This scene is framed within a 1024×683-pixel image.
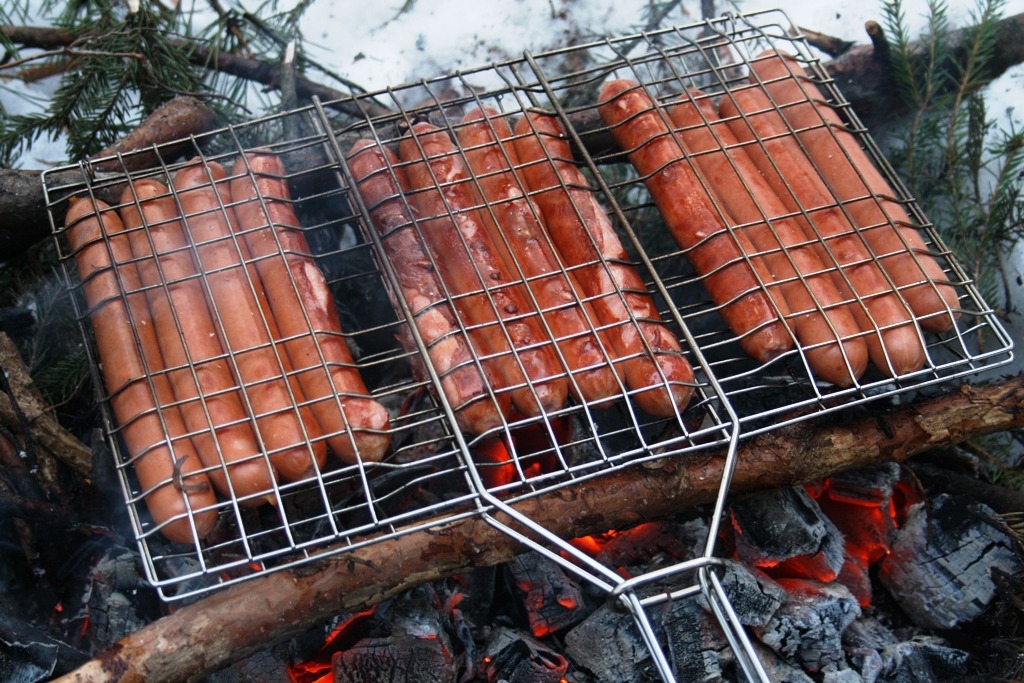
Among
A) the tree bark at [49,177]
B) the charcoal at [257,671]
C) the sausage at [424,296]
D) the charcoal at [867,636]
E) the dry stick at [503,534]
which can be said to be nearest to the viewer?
the dry stick at [503,534]

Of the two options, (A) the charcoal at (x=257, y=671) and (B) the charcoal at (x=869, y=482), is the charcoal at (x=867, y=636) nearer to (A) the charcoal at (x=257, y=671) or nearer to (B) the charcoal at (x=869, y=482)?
(B) the charcoal at (x=869, y=482)

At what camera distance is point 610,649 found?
9.07ft

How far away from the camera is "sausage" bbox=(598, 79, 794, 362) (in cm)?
277

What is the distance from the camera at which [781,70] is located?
347 centimetres

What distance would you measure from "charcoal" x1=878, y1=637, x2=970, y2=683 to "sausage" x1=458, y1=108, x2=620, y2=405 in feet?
4.57

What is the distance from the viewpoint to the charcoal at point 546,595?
113 inches

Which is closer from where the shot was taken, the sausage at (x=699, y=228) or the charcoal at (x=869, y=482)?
the sausage at (x=699, y=228)

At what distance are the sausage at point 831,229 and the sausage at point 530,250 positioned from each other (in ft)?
2.89

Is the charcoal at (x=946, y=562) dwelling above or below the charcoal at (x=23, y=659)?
below

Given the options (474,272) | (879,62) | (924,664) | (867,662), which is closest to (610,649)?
(867,662)

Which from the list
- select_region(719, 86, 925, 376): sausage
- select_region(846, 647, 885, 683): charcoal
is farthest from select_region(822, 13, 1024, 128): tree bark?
select_region(846, 647, 885, 683): charcoal

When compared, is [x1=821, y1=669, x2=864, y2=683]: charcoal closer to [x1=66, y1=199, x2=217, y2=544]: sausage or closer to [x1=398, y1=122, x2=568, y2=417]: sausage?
[x1=398, y1=122, x2=568, y2=417]: sausage

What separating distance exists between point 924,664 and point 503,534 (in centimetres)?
157

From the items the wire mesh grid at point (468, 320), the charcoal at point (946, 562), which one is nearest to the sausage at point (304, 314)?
the wire mesh grid at point (468, 320)
